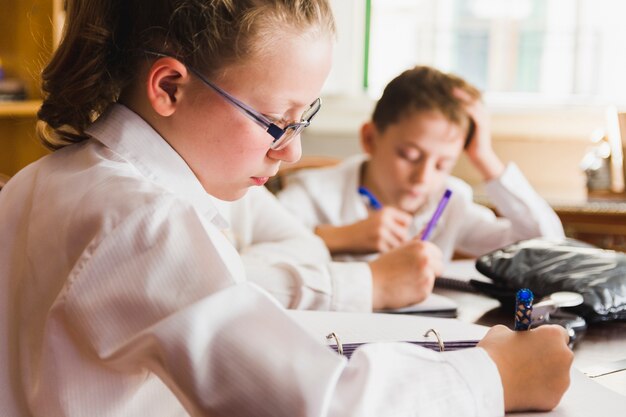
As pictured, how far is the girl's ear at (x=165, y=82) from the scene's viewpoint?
81 cm

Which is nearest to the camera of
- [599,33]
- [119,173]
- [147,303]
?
[147,303]

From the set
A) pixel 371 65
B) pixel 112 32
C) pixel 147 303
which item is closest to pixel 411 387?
pixel 147 303

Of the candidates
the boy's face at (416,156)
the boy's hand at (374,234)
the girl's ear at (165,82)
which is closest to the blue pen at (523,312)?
the girl's ear at (165,82)

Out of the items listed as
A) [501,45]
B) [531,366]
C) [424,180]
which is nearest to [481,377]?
[531,366]

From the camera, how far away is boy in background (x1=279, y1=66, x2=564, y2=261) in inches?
72.8

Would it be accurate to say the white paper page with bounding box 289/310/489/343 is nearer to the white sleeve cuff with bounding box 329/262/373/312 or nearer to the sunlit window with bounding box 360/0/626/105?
the white sleeve cuff with bounding box 329/262/373/312

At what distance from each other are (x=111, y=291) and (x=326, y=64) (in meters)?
0.34

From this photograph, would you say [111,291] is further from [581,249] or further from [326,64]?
[581,249]

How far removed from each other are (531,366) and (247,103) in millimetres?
359

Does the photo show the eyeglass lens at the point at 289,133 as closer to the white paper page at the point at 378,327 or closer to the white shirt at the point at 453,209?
the white paper page at the point at 378,327

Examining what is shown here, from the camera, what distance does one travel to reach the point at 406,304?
120 centimetres

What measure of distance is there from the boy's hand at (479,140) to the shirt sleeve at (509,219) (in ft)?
0.11

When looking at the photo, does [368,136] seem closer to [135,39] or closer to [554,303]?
[554,303]

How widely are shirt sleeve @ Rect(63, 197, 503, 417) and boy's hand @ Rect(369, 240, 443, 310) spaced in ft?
1.67
